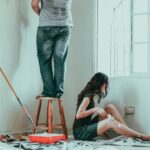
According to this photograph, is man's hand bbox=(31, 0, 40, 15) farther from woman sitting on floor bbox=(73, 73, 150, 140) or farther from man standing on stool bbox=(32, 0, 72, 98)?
woman sitting on floor bbox=(73, 73, 150, 140)

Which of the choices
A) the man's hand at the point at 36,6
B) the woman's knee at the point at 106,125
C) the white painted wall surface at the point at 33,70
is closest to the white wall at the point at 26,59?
the white painted wall surface at the point at 33,70

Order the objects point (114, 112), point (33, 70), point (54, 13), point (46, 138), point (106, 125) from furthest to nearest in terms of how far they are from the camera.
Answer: point (33, 70) < point (114, 112) < point (54, 13) < point (106, 125) < point (46, 138)

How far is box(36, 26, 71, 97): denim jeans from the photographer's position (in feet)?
14.1

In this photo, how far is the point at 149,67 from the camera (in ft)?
15.5

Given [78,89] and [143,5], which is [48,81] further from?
[143,5]

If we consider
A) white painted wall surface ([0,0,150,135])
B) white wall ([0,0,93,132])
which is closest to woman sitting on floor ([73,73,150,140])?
white painted wall surface ([0,0,150,135])

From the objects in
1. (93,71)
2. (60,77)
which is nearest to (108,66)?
(93,71)

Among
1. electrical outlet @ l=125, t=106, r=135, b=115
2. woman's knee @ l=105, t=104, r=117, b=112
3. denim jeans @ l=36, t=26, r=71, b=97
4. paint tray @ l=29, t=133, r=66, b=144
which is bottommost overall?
paint tray @ l=29, t=133, r=66, b=144

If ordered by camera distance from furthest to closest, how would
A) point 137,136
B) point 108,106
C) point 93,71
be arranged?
point 93,71 < point 108,106 < point 137,136

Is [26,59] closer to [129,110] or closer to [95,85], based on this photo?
[95,85]

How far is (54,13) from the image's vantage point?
14.0 feet

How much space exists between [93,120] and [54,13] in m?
1.17

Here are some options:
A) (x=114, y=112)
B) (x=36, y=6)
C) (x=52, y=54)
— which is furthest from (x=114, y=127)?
(x=36, y=6)

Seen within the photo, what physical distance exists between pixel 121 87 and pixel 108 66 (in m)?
0.46
